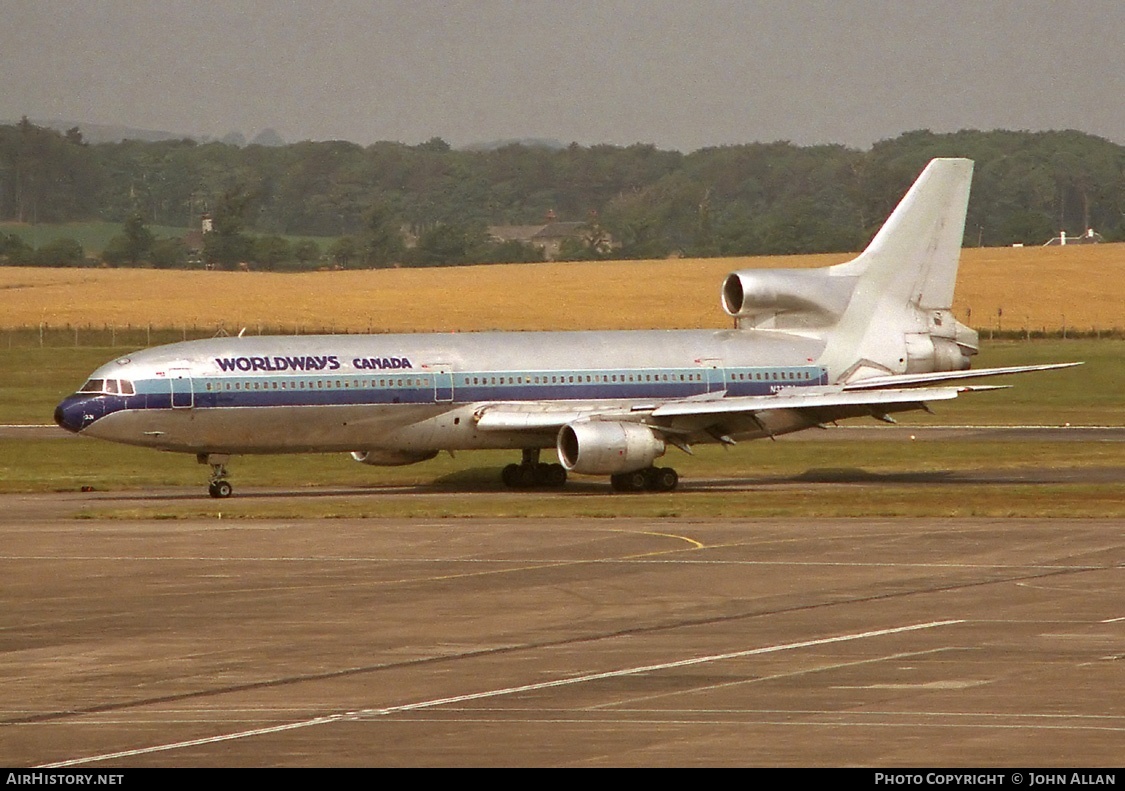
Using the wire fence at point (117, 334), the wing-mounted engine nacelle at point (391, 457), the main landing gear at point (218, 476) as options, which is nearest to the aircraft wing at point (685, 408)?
the wing-mounted engine nacelle at point (391, 457)

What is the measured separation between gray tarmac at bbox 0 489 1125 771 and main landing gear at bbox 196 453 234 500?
861 cm

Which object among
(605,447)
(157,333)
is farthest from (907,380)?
(157,333)

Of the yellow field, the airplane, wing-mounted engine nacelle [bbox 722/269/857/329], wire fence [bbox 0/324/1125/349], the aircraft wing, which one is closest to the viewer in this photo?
the airplane

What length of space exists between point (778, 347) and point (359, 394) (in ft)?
40.5

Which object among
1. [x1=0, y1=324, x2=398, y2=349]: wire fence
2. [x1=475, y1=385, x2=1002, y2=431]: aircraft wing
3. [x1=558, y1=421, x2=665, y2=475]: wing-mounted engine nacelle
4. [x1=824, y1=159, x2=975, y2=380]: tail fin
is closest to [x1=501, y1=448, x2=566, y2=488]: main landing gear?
[x1=475, y1=385, x2=1002, y2=431]: aircraft wing

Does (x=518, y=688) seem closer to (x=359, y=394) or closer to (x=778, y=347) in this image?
(x=359, y=394)

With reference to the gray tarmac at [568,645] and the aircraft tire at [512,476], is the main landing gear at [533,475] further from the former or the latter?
the gray tarmac at [568,645]

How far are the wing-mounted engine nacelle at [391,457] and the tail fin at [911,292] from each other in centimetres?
1192

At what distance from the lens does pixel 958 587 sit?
2820 centimetres

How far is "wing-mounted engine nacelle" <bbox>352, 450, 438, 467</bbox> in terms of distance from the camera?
4894cm

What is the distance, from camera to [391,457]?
49.4 m

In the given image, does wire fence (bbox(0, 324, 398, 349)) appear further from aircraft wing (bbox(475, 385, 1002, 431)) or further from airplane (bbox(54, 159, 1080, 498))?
aircraft wing (bbox(475, 385, 1002, 431))

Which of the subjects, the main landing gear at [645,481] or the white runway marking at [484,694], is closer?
the white runway marking at [484,694]

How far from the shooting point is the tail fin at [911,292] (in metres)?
52.3
